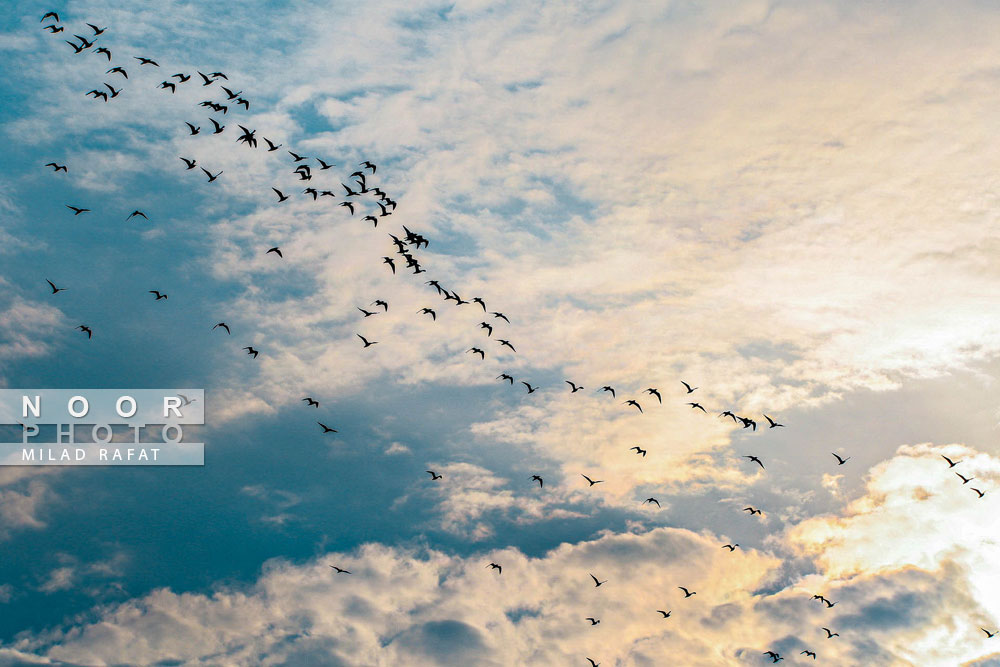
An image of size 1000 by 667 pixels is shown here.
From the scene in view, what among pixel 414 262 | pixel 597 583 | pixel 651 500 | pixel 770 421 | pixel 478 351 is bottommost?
pixel 597 583

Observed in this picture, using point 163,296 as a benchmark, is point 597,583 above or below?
below

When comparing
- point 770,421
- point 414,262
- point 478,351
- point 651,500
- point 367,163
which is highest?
point 367,163

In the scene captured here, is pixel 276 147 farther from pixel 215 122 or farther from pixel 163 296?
pixel 163 296

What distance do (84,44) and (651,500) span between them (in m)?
108

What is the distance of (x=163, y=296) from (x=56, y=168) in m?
24.1

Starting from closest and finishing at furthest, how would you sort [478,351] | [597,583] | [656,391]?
[656,391] → [478,351] → [597,583]

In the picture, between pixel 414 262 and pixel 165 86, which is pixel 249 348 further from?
pixel 165 86

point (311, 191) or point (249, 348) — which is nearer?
point (311, 191)

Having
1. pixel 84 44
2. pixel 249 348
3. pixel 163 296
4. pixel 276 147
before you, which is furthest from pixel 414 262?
pixel 84 44

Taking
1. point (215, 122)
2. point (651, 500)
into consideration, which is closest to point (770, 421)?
point (651, 500)

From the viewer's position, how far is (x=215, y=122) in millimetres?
86562

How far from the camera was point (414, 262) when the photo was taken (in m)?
96.1

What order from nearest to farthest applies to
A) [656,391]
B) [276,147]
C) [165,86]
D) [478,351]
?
[276,147]
[165,86]
[656,391]
[478,351]

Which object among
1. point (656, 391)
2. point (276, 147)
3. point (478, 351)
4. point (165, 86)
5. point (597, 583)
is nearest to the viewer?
point (276, 147)
